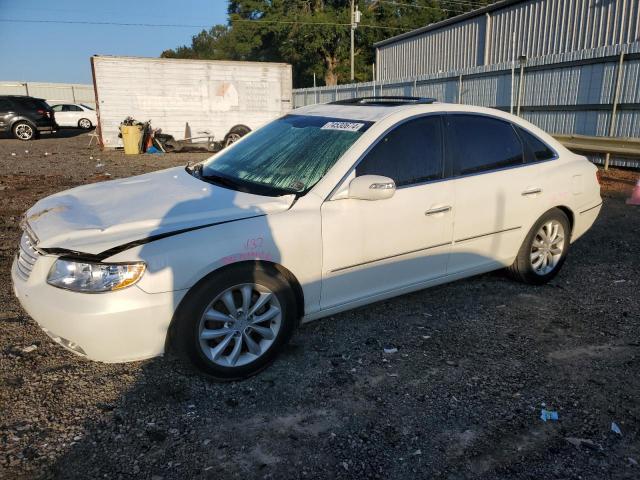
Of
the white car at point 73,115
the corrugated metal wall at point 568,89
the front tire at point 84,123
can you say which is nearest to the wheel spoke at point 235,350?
the corrugated metal wall at point 568,89

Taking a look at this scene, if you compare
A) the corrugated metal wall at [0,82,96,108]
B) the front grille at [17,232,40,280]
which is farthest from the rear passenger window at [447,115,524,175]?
the corrugated metal wall at [0,82,96,108]

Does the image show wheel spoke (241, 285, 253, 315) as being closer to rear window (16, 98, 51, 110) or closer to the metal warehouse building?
the metal warehouse building

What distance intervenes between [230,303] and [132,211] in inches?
32.3

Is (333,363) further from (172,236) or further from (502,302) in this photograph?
(502,302)

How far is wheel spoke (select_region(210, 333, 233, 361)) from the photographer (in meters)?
2.96

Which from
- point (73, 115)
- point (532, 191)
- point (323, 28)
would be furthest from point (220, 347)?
point (323, 28)

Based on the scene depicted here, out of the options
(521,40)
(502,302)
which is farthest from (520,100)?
(502,302)

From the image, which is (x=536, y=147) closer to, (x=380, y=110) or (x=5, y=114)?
(x=380, y=110)

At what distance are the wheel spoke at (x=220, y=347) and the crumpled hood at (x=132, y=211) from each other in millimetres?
680

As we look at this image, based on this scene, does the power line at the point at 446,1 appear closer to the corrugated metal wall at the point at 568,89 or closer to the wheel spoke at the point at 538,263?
the corrugated metal wall at the point at 568,89

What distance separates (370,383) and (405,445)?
0.58 meters

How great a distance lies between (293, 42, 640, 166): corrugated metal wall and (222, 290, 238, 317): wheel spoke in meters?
10.2

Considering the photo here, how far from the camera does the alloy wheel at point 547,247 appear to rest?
449cm

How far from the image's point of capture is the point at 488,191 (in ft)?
13.0
